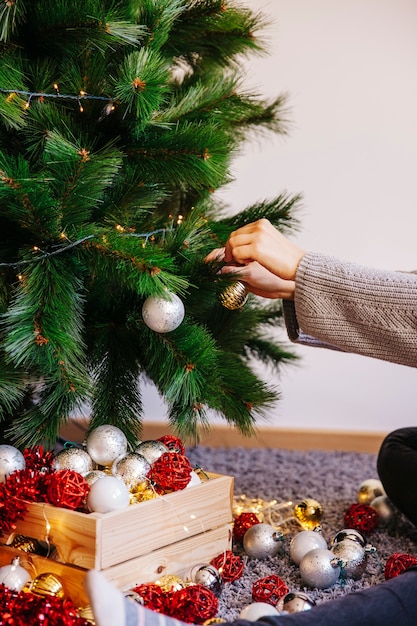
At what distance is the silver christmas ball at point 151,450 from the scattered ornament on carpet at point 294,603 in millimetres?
253

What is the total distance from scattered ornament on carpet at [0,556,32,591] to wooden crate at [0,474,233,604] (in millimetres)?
26

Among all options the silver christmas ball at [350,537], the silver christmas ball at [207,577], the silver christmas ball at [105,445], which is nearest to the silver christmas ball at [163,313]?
the silver christmas ball at [105,445]

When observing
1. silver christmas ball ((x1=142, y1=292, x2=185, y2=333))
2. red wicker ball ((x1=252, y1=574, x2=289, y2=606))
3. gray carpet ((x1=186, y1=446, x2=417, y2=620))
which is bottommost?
gray carpet ((x1=186, y1=446, x2=417, y2=620))

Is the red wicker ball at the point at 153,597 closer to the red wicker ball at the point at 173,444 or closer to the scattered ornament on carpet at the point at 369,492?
the red wicker ball at the point at 173,444

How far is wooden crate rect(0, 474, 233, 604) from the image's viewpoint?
0.82 meters

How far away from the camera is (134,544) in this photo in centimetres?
86

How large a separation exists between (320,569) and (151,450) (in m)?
0.28

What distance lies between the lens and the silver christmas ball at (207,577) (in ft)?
2.97

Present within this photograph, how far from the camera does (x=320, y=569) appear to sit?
96 cm

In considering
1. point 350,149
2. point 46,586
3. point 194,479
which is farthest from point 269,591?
point 350,149

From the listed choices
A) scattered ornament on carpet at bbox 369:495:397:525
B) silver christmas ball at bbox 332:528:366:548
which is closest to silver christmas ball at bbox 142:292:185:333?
silver christmas ball at bbox 332:528:366:548

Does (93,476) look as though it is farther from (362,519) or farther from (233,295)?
(362,519)

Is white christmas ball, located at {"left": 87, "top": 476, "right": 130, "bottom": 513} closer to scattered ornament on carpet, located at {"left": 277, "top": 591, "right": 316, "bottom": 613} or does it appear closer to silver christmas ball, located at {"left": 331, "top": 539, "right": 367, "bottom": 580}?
scattered ornament on carpet, located at {"left": 277, "top": 591, "right": 316, "bottom": 613}

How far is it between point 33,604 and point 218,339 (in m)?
0.60
